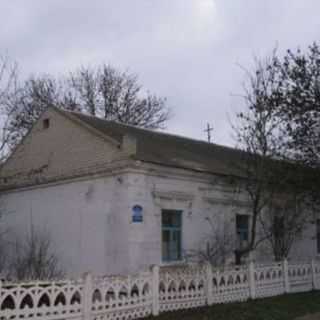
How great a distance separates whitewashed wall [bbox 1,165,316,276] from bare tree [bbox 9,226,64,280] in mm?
324

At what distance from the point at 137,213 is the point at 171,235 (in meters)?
1.80

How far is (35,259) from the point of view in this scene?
61.5 ft

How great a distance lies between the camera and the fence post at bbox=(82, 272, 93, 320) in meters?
10.4

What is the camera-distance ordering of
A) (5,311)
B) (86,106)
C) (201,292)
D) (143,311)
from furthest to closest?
(86,106) < (201,292) < (143,311) < (5,311)

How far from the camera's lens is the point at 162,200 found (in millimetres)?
17688

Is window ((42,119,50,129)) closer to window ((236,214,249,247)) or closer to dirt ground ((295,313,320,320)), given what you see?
window ((236,214,249,247))

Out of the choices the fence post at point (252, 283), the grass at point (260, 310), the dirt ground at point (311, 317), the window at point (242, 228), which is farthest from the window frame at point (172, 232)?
the dirt ground at point (311, 317)

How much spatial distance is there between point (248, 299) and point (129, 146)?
5.61 metres

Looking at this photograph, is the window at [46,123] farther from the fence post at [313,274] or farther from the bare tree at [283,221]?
the fence post at [313,274]

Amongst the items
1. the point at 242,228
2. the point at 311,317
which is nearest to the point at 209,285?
the point at 311,317

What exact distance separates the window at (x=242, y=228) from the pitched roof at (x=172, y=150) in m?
1.69

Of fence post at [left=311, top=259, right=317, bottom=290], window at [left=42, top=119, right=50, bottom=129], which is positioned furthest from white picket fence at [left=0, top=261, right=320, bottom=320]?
window at [left=42, top=119, right=50, bottom=129]

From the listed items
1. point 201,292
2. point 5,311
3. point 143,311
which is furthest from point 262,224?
point 5,311

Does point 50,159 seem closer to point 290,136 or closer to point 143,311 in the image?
point 290,136
